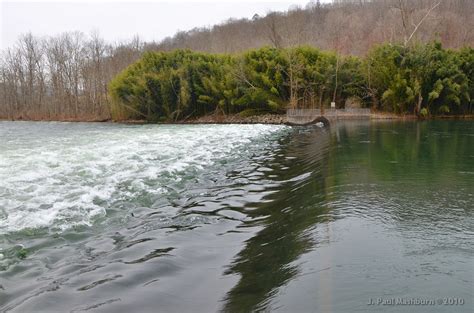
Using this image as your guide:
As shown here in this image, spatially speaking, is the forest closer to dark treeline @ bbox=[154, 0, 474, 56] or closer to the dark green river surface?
dark treeline @ bbox=[154, 0, 474, 56]

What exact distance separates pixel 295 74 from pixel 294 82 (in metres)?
0.60

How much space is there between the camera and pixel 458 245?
9.43ft

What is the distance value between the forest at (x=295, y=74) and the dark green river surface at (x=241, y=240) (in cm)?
2009

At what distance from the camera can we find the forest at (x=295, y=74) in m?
24.5

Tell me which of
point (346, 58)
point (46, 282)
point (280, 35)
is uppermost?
point (280, 35)

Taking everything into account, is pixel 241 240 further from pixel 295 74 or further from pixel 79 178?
pixel 295 74

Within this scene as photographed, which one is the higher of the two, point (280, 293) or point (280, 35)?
point (280, 35)

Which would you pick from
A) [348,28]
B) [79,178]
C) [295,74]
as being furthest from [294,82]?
[348,28]

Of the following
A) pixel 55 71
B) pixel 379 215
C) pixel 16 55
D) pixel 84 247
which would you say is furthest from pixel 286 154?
pixel 16 55

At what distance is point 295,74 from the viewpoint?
26.4 metres

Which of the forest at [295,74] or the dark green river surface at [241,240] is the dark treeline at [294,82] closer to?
the forest at [295,74]

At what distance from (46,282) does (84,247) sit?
2.34ft

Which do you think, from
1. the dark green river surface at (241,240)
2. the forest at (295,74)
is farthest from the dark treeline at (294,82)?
the dark green river surface at (241,240)

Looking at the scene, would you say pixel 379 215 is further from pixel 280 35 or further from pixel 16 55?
pixel 16 55
